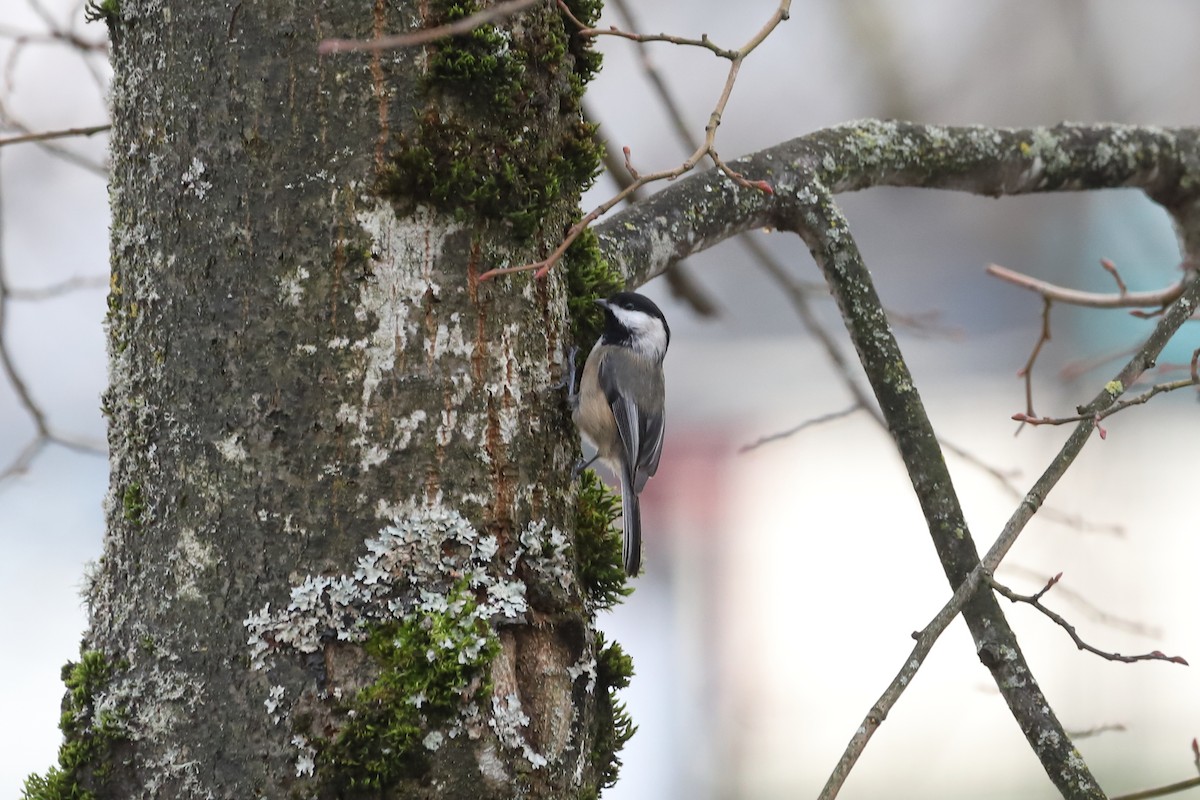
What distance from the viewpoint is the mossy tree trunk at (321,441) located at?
4.36 ft

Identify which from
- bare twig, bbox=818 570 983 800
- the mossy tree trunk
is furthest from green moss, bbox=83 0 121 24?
bare twig, bbox=818 570 983 800

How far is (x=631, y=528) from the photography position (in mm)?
2139

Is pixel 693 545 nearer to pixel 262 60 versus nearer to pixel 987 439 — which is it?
pixel 987 439

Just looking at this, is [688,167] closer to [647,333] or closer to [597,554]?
[597,554]

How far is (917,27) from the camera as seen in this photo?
5852mm

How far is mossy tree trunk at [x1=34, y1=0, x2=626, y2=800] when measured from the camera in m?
Answer: 1.33

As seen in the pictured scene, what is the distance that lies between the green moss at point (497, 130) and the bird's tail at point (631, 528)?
0.51 meters

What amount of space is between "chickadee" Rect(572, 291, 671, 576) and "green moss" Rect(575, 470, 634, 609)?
0.48m

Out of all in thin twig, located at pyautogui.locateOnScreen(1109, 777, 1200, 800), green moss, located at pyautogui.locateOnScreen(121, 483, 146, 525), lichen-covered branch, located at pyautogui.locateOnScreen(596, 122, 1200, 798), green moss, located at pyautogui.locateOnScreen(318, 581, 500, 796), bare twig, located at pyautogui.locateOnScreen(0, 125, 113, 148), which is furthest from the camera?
bare twig, located at pyautogui.locateOnScreen(0, 125, 113, 148)

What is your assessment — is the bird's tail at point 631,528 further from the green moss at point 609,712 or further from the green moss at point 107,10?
the green moss at point 107,10

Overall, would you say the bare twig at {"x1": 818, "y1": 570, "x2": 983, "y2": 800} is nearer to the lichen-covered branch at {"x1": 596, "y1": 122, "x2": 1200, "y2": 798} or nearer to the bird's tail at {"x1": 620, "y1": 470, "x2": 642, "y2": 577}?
the lichen-covered branch at {"x1": 596, "y1": 122, "x2": 1200, "y2": 798}

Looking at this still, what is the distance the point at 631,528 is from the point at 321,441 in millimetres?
893

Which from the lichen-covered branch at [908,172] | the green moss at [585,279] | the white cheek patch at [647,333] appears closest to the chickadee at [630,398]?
the white cheek patch at [647,333]

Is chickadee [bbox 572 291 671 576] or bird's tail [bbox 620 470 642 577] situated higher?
chickadee [bbox 572 291 671 576]
